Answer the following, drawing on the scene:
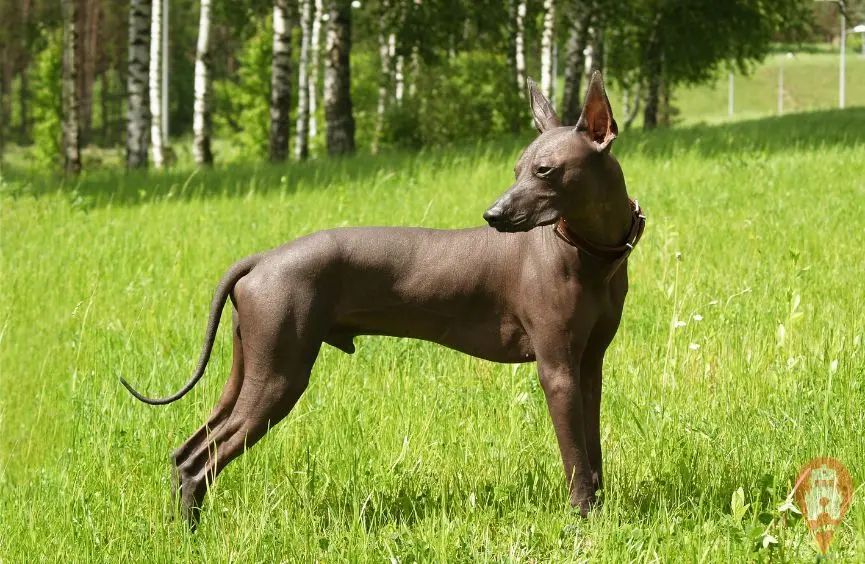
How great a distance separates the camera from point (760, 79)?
330 feet

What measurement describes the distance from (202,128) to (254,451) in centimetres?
1661

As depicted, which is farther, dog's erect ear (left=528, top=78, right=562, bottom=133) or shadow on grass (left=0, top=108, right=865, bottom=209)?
shadow on grass (left=0, top=108, right=865, bottom=209)

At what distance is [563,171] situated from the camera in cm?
345

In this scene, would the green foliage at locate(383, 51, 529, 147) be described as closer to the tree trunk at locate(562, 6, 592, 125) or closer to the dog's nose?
the tree trunk at locate(562, 6, 592, 125)

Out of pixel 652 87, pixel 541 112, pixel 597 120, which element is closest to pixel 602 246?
pixel 597 120

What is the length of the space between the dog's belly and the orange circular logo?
1135mm

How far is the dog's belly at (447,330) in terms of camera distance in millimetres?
3775

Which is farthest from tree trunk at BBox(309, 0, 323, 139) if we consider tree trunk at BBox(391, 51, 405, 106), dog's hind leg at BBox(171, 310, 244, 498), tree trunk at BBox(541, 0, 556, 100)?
dog's hind leg at BBox(171, 310, 244, 498)

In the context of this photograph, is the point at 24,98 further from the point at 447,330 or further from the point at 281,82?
the point at 447,330

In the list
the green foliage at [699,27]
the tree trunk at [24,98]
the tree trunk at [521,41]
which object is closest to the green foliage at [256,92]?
the green foliage at [699,27]

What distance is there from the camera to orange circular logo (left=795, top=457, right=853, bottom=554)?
145 inches

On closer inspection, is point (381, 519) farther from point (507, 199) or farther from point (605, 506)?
point (507, 199)

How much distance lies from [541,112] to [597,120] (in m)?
0.31

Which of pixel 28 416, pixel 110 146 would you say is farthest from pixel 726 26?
pixel 110 146
